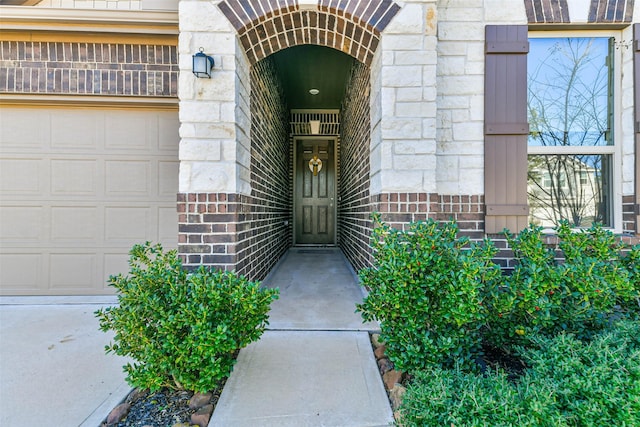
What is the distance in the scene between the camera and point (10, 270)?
310cm

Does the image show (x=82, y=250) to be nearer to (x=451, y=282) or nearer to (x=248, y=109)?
(x=248, y=109)

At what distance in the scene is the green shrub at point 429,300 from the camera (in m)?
1.56

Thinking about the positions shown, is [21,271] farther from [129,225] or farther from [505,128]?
[505,128]

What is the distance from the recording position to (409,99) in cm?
243

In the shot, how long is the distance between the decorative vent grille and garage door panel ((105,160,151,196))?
3.52 meters

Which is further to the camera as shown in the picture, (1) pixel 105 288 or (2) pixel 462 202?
(1) pixel 105 288

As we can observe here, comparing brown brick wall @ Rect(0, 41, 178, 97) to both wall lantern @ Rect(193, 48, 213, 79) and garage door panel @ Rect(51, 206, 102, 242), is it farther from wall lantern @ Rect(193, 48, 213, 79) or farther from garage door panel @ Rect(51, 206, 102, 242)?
garage door panel @ Rect(51, 206, 102, 242)

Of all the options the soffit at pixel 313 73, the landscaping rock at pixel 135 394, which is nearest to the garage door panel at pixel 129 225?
the landscaping rock at pixel 135 394

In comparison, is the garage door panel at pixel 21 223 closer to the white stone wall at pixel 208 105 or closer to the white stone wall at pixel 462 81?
the white stone wall at pixel 208 105

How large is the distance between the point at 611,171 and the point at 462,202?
54.5 inches

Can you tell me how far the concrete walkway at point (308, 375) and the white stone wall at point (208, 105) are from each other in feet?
3.92

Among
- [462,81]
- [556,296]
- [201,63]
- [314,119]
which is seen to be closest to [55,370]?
[201,63]

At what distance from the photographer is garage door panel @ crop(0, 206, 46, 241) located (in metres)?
3.10

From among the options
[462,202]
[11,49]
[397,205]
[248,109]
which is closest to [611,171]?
[462,202]
